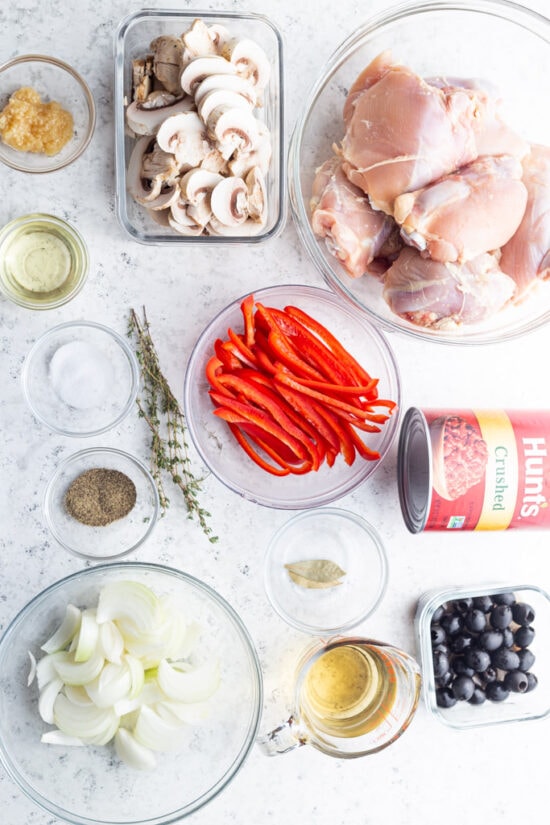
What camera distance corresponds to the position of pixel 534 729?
1695 mm

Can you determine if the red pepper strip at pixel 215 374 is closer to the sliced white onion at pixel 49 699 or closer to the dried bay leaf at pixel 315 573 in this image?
the dried bay leaf at pixel 315 573

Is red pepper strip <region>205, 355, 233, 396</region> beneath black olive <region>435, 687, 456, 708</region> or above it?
above

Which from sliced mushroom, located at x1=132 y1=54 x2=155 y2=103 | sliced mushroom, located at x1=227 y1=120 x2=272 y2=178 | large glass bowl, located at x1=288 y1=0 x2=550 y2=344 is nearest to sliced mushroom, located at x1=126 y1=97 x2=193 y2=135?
sliced mushroom, located at x1=132 y1=54 x2=155 y2=103

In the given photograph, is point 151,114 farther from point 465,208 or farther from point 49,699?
point 49,699

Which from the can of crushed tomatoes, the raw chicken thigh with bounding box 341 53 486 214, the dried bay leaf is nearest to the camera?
the raw chicken thigh with bounding box 341 53 486 214

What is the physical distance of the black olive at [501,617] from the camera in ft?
5.13

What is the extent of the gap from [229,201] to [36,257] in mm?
396

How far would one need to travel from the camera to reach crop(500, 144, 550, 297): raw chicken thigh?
1.36 m

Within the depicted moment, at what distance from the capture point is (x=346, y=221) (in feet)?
4.55

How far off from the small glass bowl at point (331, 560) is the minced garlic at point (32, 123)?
887mm

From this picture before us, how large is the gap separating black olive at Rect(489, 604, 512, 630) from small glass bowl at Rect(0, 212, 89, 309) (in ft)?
3.47

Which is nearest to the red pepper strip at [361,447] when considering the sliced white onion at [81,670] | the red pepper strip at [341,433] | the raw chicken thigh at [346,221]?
the red pepper strip at [341,433]

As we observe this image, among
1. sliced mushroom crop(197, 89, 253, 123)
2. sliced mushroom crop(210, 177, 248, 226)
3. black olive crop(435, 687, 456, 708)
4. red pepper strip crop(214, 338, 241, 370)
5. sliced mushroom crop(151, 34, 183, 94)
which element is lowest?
black olive crop(435, 687, 456, 708)

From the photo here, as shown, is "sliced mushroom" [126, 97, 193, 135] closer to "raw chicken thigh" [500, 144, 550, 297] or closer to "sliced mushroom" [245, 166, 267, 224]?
"sliced mushroom" [245, 166, 267, 224]
